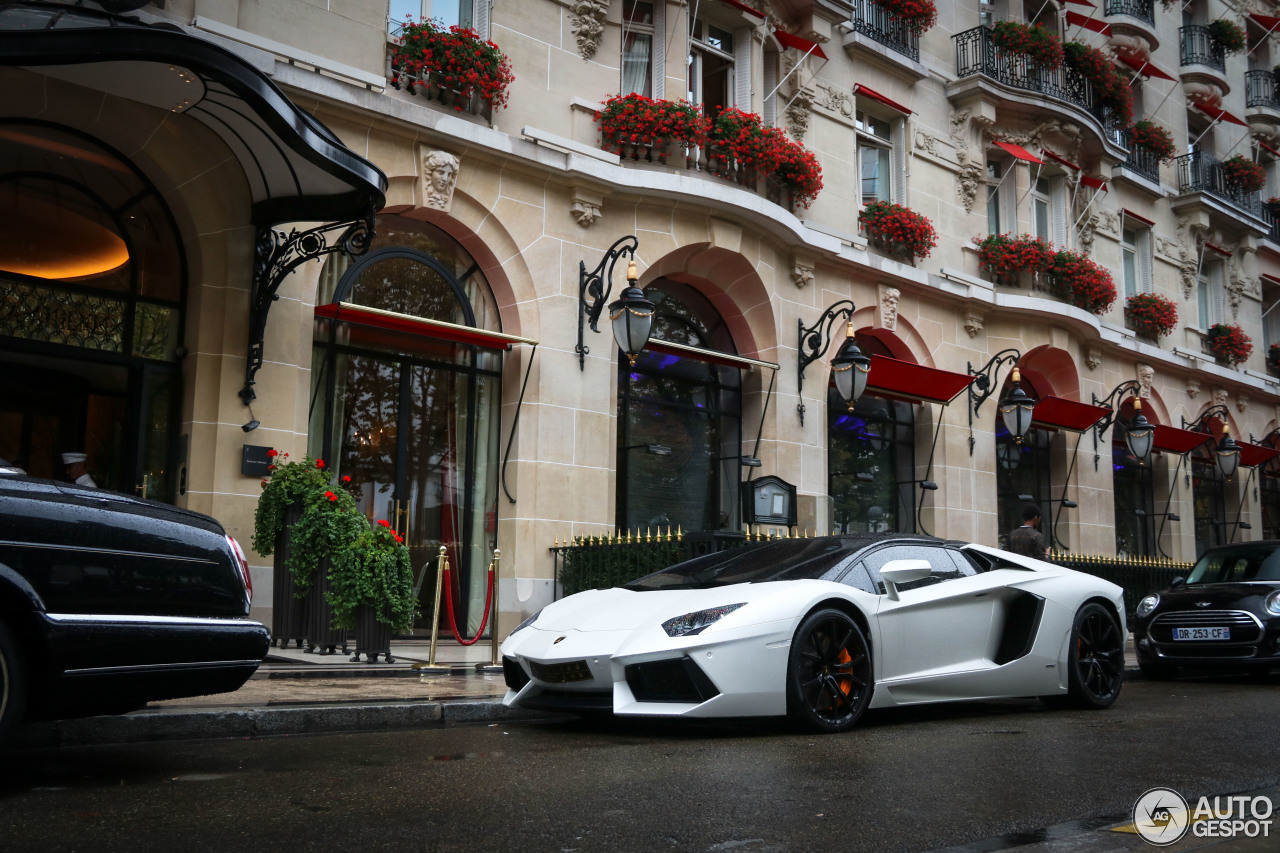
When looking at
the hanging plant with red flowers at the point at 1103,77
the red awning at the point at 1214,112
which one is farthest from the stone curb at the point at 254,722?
the red awning at the point at 1214,112

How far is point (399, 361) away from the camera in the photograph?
12992 millimetres

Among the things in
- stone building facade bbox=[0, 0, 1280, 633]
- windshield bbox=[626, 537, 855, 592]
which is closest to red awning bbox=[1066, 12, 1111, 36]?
stone building facade bbox=[0, 0, 1280, 633]

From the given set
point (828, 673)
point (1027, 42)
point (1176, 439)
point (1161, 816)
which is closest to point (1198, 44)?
point (1027, 42)

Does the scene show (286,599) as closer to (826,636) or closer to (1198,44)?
(826,636)

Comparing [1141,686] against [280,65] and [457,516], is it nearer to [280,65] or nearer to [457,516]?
[457,516]

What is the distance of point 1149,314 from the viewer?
→ 23.1m

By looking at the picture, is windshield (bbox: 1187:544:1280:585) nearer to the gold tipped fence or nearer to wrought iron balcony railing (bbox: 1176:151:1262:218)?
the gold tipped fence

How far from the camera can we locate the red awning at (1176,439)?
73.5 feet

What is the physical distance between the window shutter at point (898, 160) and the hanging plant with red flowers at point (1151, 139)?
8.13m

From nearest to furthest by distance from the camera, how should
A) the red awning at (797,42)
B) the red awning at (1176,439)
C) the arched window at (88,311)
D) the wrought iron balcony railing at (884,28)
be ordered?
the arched window at (88,311) → the red awning at (797,42) → the wrought iron balcony railing at (884,28) → the red awning at (1176,439)

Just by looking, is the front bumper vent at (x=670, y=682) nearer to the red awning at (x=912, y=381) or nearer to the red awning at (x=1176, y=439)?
the red awning at (x=912, y=381)

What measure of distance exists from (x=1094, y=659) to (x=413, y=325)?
7498 millimetres

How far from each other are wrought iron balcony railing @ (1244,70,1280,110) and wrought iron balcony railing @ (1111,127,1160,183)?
6697 millimetres

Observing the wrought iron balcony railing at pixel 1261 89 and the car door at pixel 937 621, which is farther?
the wrought iron balcony railing at pixel 1261 89
